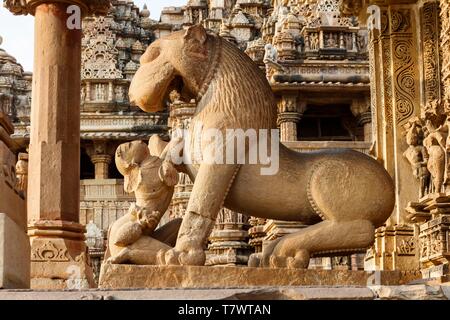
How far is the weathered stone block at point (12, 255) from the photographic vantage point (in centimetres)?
431

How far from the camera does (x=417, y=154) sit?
8.26 meters

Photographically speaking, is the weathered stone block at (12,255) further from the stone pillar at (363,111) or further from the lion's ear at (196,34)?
the stone pillar at (363,111)

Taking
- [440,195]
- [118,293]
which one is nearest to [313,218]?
[118,293]

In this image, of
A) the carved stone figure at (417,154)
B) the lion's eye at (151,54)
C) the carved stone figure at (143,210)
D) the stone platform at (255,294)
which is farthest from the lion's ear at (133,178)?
the carved stone figure at (417,154)

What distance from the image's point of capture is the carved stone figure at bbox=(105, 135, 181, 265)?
15.4 ft

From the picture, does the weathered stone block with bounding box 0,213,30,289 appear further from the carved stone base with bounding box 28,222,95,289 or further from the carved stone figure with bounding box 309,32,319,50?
the carved stone figure with bounding box 309,32,319,50

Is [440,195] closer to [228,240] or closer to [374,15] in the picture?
[374,15]

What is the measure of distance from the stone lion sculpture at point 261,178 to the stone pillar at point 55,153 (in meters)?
3.55

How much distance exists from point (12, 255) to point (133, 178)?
806 mm

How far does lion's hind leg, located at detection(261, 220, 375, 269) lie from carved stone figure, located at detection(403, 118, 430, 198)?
338cm

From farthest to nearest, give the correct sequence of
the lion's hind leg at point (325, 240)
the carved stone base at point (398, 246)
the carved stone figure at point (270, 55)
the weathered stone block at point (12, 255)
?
1. the carved stone figure at point (270, 55)
2. the carved stone base at point (398, 246)
3. the lion's hind leg at point (325, 240)
4. the weathered stone block at point (12, 255)

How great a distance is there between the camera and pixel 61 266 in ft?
26.9

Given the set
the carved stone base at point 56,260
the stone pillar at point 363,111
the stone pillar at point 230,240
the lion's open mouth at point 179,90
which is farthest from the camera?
the stone pillar at point 363,111

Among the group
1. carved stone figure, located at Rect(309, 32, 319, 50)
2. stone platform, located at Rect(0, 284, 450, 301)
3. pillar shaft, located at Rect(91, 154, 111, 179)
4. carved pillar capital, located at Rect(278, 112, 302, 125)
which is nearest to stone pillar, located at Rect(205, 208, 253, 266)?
carved pillar capital, located at Rect(278, 112, 302, 125)
